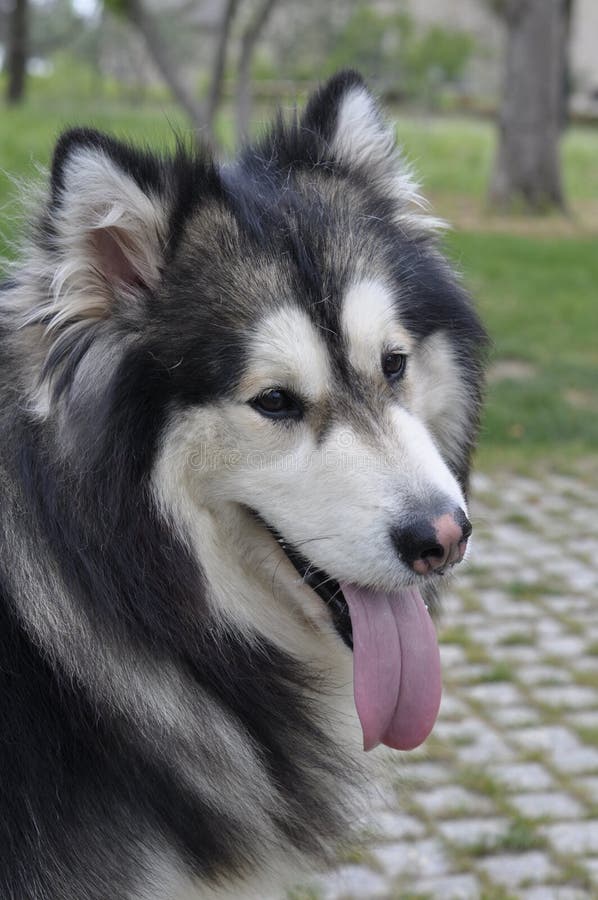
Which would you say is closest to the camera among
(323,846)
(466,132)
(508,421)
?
(323,846)

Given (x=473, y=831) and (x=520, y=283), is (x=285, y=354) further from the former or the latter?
(x=520, y=283)

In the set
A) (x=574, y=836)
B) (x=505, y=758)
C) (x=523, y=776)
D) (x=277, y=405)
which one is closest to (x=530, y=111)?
(x=505, y=758)

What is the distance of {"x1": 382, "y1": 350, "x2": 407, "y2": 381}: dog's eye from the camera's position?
2715mm

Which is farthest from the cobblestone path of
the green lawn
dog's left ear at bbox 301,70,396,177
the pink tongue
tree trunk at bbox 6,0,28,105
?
tree trunk at bbox 6,0,28,105

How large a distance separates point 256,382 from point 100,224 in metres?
0.53

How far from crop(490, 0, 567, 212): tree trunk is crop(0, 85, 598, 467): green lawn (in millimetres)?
478

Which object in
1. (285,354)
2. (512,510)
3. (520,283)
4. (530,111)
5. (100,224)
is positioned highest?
(100,224)

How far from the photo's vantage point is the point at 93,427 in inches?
97.5

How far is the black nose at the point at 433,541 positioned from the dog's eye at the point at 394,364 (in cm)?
44

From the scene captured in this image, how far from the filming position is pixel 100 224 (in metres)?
2.52

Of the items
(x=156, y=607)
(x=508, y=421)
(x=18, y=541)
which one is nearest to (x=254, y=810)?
(x=156, y=607)

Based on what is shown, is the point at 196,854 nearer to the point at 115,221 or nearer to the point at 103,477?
the point at 103,477

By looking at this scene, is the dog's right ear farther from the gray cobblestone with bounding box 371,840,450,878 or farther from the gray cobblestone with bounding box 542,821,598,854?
the gray cobblestone with bounding box 542,821,598,854

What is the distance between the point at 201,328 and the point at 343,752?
1.17 m
